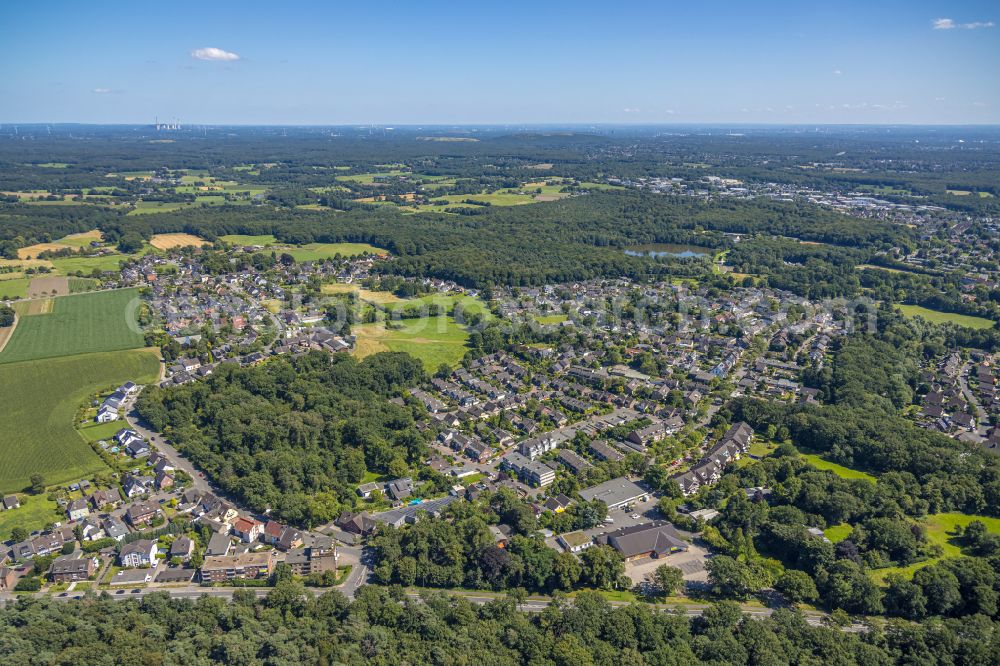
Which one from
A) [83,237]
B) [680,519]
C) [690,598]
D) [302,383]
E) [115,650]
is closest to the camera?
[115,650]

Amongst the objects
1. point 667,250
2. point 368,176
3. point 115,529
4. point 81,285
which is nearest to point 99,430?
point 115,529

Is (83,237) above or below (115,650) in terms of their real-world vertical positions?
above

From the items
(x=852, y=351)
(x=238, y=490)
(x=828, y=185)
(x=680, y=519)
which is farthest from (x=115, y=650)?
(x=828, y=185)

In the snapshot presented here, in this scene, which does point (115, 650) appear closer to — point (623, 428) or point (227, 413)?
point (227, 413)

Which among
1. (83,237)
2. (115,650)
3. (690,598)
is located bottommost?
(690,598)

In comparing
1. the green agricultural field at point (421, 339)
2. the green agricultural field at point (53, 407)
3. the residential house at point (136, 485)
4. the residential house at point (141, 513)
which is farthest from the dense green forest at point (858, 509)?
the green agricultural field at point (53, 407)

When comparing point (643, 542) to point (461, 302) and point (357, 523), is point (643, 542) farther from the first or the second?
point (461, 302)

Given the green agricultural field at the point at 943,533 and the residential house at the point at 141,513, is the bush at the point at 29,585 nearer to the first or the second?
the residential house at the point at 141,513
